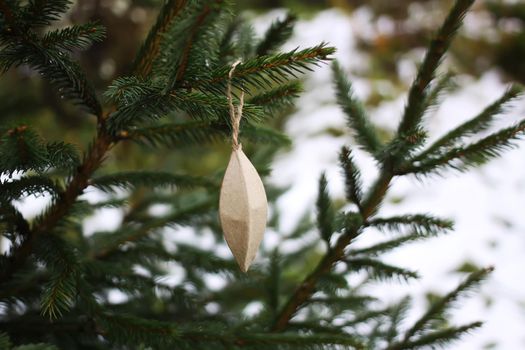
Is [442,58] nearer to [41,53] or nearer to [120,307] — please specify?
[41,53]

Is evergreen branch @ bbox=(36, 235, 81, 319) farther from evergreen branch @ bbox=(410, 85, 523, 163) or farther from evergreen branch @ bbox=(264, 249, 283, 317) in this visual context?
evergreen branch @ bbox=(410, 85, 523, 163)

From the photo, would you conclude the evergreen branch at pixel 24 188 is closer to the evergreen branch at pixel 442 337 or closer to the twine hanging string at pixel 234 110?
the twine hanging string at pixel 234 110

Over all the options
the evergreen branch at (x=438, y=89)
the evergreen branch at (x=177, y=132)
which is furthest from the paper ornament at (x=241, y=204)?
the evergreen branch at (x=438, y=89)

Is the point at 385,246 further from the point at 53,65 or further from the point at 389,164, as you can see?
the point at 53,65

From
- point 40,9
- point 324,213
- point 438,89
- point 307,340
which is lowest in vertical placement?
point 307,340

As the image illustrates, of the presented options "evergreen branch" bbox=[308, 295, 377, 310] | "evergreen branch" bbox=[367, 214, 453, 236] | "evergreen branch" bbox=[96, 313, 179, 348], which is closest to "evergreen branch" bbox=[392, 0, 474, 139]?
"evergreen branch" bbox=[367, 214, 453, 236]

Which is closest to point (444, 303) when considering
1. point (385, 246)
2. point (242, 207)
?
point (385, 246)
